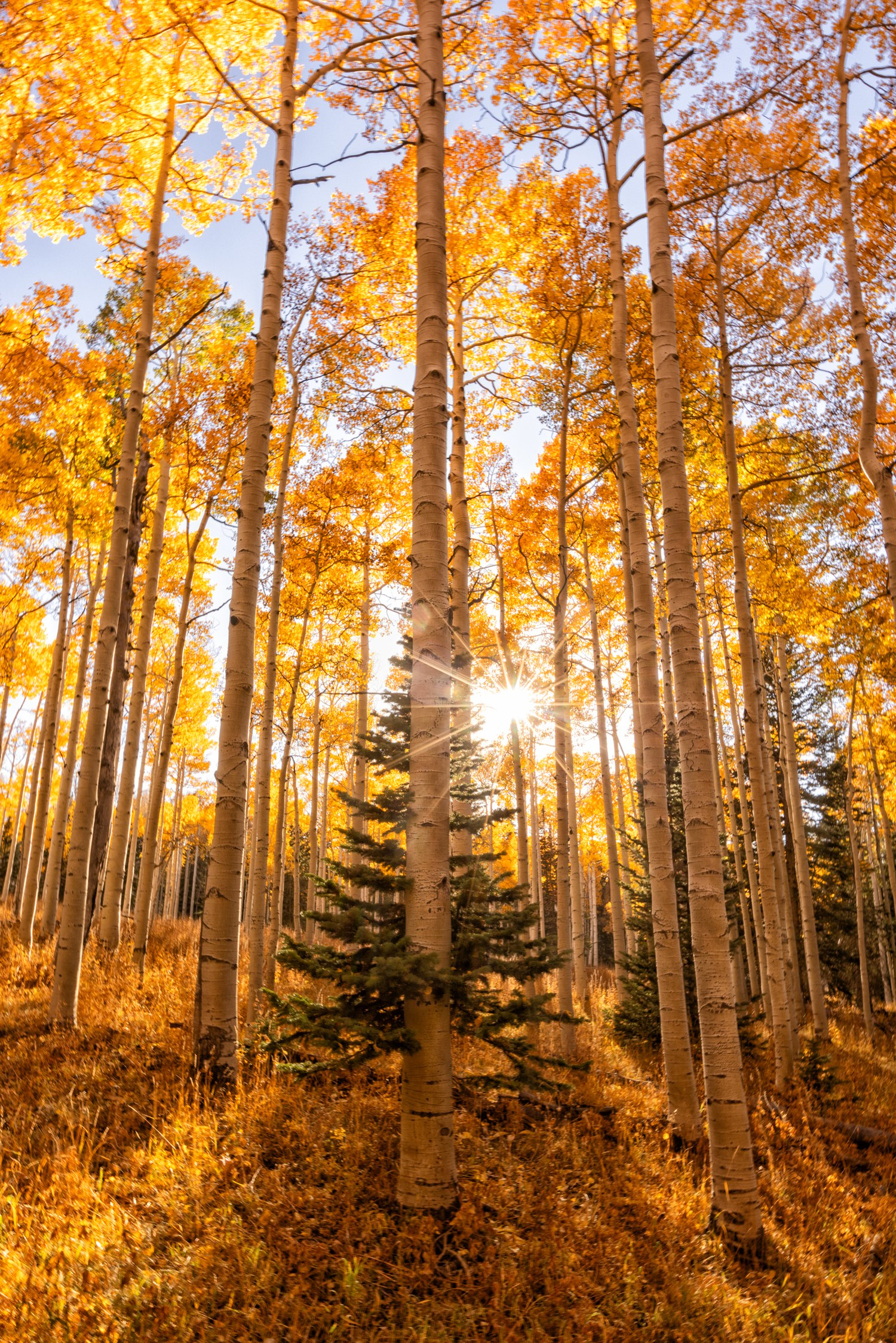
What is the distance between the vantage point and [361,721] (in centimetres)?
1182

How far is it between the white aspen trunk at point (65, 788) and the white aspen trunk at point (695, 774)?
25.5ft

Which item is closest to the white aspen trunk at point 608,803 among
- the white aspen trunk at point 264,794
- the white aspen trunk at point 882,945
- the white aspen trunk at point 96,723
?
the white aspen trunk at point 264,794

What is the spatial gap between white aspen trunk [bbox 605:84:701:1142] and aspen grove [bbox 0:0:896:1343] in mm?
35

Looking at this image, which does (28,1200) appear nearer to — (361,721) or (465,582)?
(465,582)

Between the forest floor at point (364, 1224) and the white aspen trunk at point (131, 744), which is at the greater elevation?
the white aspen trunk at point (131, 744)

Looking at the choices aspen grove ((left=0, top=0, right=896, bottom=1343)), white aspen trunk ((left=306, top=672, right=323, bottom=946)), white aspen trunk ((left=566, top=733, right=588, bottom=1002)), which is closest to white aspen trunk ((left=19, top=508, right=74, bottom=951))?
aspen grove ((left=0, top=0, right=896, bottom=1343))

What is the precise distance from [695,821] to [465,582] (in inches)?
156

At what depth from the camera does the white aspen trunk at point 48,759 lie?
33.6 ft

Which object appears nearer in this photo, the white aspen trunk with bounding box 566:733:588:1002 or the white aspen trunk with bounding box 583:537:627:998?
the white aspen trunk with bounding box 583:537:627:998

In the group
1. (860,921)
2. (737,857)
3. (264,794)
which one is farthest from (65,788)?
(860,921)

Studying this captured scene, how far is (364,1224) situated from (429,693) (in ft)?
8.16

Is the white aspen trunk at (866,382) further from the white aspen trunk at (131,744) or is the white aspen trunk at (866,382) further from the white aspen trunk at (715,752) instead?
the white aspen trunk at (131,744)

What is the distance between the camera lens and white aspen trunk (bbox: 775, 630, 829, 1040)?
10.8m

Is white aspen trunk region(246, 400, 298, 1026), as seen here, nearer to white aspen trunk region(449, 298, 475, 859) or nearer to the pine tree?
white aspen trunk region(449, 298, 475, 859)
